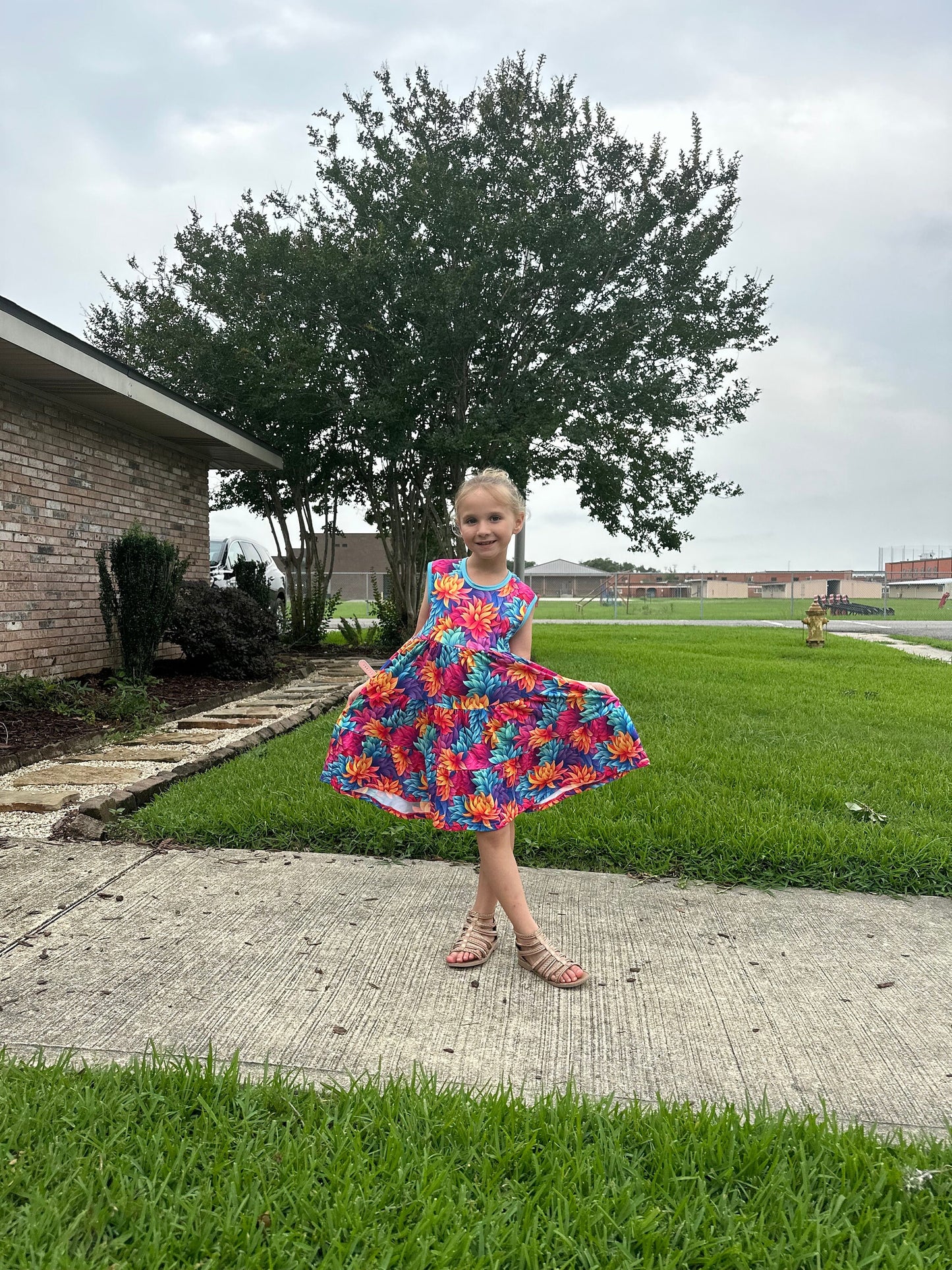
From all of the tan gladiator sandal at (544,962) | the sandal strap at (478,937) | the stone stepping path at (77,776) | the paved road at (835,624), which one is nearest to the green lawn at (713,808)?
the stone stepping path at (77,776)

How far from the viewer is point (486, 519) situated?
2666 millimetres

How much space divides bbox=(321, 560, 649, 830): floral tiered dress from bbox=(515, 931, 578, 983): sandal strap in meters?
0.39

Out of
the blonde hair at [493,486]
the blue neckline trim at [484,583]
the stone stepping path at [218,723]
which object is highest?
the blonde hair at [493,486]

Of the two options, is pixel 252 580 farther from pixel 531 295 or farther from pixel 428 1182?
pixel 428 1182

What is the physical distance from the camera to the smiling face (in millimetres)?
2652

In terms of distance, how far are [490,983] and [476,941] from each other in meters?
0.17

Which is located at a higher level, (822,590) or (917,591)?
(822,590)

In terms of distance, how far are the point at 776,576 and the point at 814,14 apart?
72689 millimetres

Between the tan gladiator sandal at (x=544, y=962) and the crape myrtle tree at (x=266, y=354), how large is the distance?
33.6ft

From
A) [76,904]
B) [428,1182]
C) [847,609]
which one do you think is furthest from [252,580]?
[847,609]

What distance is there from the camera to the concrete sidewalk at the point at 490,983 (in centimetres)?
209

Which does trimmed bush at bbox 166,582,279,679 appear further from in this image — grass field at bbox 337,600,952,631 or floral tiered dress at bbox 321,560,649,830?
grass field at bbox 337,600,952,631

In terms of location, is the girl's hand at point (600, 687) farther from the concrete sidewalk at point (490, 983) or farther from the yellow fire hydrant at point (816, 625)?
the yellow fire hydrant at point (816, 625)

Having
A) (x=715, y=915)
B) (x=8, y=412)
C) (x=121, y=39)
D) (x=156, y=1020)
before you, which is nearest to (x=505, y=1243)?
(x=156, y=1020)
